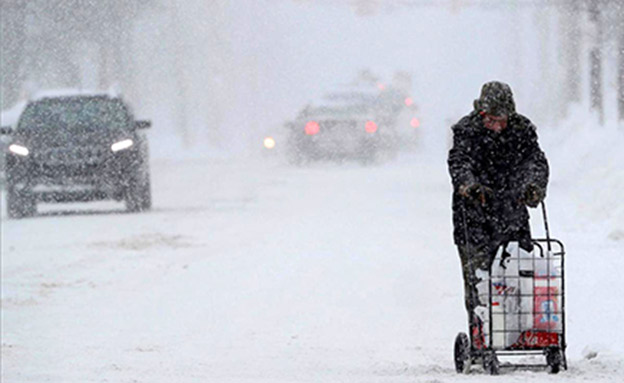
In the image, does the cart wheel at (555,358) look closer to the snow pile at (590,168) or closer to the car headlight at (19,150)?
the snow pile at (590,168)

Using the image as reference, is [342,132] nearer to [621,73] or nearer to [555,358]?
[621,73]

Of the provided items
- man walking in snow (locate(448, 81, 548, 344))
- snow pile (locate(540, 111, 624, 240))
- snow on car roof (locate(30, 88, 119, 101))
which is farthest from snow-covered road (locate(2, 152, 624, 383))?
snow on car roof (locate(30, 88, 119, 101))

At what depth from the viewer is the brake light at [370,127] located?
30.7m

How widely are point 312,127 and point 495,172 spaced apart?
23.6 metres

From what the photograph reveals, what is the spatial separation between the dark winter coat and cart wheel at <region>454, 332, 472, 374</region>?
1.37 feet

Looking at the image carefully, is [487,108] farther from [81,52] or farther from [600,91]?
[81,52]

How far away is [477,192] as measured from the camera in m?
6.77

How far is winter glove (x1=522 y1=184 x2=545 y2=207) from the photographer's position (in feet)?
22.0

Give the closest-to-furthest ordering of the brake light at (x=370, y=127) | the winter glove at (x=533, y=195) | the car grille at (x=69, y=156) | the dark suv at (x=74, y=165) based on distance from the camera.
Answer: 1. the winter glove at (x=533, y=195)
2. the dark suv at (x=74, y=165)
3. the car grille at (x=69, y=156)
4. the brake light at (x=370, y=127)

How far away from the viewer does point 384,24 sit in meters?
93.7

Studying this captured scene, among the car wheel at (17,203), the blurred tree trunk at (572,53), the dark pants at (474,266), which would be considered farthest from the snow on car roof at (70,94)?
the dark pants at (474,266)

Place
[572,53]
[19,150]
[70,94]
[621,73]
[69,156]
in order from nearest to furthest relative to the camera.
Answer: [69,156] < [19,150] < [70,94] < [621,73] < [572,53]

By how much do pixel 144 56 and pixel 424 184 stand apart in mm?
41172

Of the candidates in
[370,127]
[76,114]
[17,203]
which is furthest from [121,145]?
[370,127]
